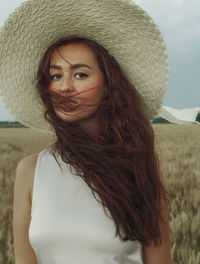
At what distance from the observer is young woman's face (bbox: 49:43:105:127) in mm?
1328

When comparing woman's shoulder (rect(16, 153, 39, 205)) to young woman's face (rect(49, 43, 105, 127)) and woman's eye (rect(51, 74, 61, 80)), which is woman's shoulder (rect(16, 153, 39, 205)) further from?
woman's eye (rect(51, 74, 61, 80))

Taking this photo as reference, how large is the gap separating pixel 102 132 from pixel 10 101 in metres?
0.56

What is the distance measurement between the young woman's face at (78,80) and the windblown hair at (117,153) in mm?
32

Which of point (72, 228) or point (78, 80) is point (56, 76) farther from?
point (72, 228)

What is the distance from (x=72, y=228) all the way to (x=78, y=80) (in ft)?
1.81

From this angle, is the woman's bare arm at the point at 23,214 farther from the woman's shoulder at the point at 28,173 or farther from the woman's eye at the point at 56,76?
the woman's eye at the point at 56,76

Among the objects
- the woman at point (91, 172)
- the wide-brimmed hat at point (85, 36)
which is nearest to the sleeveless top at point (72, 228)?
the woman at point (91, 172)

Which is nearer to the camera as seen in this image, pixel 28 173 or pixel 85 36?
pixel 28 173

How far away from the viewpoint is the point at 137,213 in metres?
1.30

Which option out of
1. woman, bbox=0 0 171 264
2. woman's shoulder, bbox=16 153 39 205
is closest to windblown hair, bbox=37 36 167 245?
woman, bbox=0 0 171 264

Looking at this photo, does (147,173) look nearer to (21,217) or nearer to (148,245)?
(148,245)

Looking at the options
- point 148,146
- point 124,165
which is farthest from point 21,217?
point 148,146

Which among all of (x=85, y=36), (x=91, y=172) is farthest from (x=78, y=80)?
(x=91, y=172)

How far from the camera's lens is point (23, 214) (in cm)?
134
